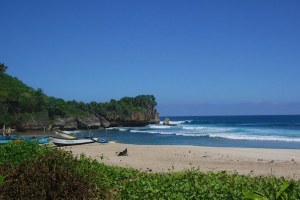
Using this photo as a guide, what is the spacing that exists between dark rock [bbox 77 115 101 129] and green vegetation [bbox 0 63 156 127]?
2187 mm

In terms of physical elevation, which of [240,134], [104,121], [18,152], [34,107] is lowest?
[240,134]

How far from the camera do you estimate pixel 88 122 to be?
85.7 m

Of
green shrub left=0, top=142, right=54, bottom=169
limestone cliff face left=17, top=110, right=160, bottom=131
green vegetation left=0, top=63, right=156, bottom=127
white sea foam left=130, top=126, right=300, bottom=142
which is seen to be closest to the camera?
green shrub left=0, top=142, right=54, bottom=169

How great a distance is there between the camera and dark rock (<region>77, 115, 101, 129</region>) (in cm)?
8394

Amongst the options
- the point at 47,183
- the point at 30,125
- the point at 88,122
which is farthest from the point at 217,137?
the point at 47,183

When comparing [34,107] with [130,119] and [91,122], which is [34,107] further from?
[130,119]

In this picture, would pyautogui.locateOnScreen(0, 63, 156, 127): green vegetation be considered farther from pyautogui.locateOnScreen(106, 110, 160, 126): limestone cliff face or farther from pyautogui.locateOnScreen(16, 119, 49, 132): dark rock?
pyautogui.locateOnScreen(16, 119, 49, 132): dark rock

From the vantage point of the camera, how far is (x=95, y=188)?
25.8 ft

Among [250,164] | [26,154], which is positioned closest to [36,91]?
[250,164]

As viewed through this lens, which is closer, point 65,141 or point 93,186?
point 93,186

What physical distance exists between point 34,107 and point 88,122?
13160 millimetres

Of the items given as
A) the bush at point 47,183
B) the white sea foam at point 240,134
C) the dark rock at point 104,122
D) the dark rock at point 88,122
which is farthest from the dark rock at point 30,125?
the bush at point 47,183

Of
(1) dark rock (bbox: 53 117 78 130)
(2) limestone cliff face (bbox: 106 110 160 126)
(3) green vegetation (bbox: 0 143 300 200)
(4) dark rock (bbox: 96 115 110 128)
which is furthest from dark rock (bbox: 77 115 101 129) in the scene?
(3) green vegetation (bbox: 0 143 300 200)

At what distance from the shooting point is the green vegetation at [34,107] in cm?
7189
